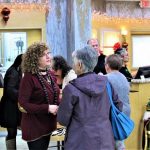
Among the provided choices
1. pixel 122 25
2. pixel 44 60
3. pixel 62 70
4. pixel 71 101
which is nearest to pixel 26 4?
pixel 62 70

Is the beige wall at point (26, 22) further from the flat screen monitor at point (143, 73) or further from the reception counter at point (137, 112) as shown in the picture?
the reception counter at point (137, 112)

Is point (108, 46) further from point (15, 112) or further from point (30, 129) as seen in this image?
point (30, 129)

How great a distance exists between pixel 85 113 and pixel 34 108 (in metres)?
0.56

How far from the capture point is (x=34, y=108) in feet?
10.6

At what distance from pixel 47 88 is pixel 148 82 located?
2.50 meters

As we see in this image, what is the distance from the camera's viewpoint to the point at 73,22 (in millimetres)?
7191

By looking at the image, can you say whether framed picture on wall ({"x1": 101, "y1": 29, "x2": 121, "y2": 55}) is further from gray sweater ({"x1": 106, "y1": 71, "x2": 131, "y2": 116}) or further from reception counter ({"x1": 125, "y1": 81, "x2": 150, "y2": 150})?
gray sweater ({"x1": 106, "y1": 71, "x2": 131, "y2": 116})

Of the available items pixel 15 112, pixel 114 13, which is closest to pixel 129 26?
pixel 114 13

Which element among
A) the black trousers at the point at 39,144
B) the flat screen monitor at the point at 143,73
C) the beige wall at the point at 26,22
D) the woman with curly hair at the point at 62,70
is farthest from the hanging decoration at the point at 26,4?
the black trousers at the point at 39,144

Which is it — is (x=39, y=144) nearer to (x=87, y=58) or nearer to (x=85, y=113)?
(x=85, y=113)

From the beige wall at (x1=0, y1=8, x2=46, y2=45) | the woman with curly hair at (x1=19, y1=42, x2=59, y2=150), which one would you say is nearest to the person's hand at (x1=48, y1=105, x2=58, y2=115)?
the woman with curly hair at (x1=19, y1=42, x2=59, y2=150)

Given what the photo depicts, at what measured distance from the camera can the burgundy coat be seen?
3.26m

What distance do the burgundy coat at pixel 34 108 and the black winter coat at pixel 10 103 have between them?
5.29 ft

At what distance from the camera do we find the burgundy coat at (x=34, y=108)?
3258mm
